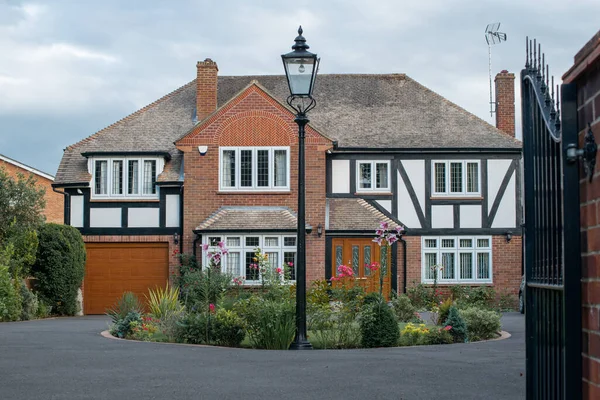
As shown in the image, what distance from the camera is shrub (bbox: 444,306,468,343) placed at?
1400 cm

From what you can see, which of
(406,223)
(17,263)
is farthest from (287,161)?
(17,263)

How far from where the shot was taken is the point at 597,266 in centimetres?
325

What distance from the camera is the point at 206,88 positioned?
1108 inches

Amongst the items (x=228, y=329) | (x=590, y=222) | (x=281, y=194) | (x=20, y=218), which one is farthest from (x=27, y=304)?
(x=590, y=222)

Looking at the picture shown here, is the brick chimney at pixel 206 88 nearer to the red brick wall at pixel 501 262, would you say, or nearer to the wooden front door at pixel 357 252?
the wooden front door at pixel 357 252

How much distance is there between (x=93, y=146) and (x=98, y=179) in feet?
3.65

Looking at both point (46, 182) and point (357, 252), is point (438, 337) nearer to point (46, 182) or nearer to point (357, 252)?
point (357, 252)

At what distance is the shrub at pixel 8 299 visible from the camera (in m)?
20.2

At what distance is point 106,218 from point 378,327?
15089 millimetres

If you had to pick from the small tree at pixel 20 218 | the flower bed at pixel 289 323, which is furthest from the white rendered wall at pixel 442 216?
the small tree at pixel 20 218

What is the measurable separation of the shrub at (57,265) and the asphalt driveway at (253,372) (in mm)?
10568

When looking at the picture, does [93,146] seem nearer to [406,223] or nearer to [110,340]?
→ [406,223]

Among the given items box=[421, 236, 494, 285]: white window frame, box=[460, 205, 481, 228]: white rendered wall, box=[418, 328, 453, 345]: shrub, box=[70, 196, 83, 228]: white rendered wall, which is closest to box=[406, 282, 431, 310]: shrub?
box=[421, 236, 494, 285]: white window frame

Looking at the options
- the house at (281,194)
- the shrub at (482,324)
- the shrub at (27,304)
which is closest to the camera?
the shrub at (482,324)
